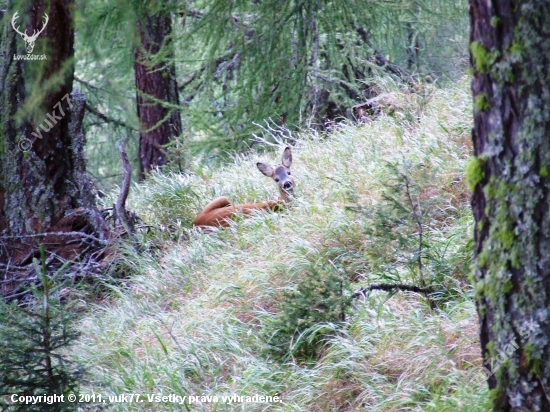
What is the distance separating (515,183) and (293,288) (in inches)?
92.3

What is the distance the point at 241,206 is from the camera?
23.9 ft

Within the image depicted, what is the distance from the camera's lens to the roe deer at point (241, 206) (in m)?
7.05

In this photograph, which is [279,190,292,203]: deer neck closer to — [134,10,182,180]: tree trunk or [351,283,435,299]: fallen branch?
[351,283,435,299]: fallen branch

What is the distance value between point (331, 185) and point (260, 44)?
1.48 meters

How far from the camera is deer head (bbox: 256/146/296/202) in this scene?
7.26 metres

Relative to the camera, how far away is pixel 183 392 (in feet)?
13.7

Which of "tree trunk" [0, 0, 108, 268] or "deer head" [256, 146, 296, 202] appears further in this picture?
"deer head" [256, 146, 296, 202]

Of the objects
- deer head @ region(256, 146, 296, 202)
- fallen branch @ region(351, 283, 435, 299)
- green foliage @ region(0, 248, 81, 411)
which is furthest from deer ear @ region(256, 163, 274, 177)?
green foliage @ region(0, 248, 81, 411)

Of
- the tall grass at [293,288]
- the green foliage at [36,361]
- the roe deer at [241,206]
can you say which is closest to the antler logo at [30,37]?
the tall grass at [293,288]

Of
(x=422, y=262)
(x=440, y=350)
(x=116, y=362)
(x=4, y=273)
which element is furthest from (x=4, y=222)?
(x=440, y=350)

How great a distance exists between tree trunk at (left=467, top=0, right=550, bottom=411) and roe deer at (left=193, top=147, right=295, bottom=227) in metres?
4.20

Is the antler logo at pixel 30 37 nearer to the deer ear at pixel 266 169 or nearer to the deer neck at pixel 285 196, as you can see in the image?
the deer ear at pixel 266 169

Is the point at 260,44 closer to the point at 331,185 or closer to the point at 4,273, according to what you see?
the point at 331,185

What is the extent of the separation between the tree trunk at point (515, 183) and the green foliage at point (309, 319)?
5.33ft
